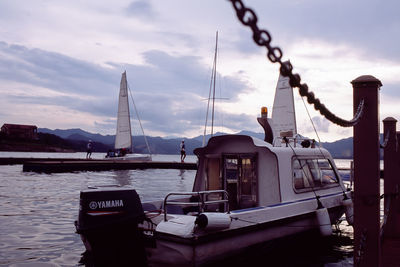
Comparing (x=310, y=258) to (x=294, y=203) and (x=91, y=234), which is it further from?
(x=91, y=234)

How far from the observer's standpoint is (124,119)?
1924 inches

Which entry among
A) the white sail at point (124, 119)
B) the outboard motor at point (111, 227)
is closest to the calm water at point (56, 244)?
the outboard motor at point (111, 227)

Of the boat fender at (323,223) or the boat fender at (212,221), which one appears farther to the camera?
the boat fender at (323,223)

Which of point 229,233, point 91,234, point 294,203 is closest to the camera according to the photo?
point 91,234

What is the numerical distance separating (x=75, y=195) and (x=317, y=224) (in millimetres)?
14197

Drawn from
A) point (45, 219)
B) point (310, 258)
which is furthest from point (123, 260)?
point (45, 219)

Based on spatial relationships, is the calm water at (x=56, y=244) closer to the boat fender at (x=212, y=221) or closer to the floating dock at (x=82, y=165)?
the boat fender at (x=212, y=221)

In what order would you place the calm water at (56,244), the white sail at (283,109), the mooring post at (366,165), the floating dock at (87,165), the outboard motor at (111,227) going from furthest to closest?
the floating dock at (87,165), the white sail at (283,109), the calm water at (56,244), the outboard motor at (111,227), the mooring post at (366,165)

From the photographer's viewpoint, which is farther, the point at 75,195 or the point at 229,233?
the point at 75,195

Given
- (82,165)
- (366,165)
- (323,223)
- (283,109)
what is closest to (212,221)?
(366,165)

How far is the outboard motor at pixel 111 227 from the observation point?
5.99 metres

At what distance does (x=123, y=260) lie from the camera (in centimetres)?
605

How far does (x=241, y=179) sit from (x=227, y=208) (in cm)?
242

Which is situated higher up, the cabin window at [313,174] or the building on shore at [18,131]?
the building on shore at [18,131]
